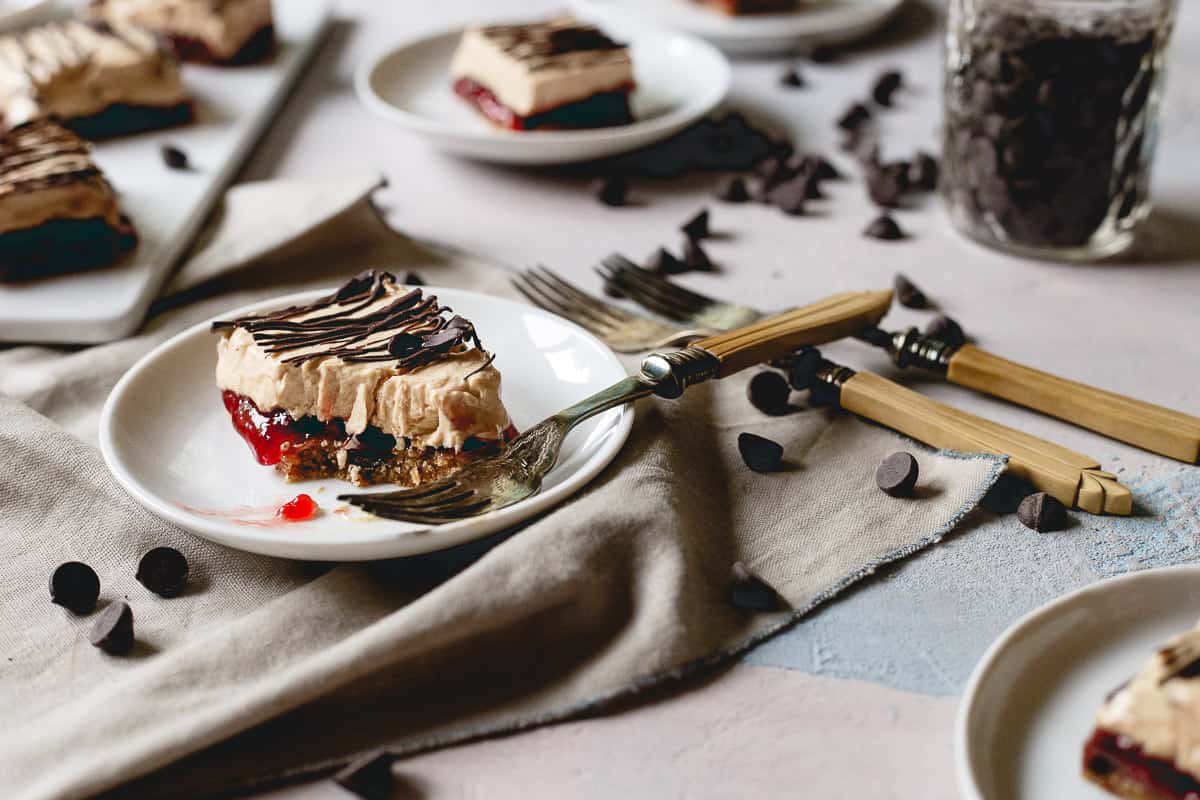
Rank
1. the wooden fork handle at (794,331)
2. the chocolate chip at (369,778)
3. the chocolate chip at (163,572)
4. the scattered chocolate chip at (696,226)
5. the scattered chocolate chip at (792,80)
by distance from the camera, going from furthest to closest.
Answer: the scattered chocolate chip at (792,80) → the scattered chocolate chip at (696,226) → the wooden fork handle at (794,331) → the chocolate chip at (163,572) → the chocolate chip at (369,778)

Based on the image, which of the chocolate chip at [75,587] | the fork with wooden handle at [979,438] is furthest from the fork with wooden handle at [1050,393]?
the chocolate chip at [75,587]

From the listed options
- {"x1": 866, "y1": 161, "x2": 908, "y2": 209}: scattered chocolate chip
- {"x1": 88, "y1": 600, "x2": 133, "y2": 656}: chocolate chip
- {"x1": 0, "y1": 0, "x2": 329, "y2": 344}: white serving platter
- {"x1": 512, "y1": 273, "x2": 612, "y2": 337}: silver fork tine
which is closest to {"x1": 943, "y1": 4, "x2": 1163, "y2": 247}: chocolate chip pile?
{"x1": 866, "y1": 161, "x2": 908, "y2": 209}: scattered chocolate chip

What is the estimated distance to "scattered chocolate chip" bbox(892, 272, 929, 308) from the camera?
2334 millimetres

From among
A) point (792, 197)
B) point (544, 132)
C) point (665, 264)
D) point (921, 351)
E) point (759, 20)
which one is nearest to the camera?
point (921, 351)

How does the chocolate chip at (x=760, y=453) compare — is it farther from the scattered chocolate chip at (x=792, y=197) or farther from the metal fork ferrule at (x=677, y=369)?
the scattered chocolate chip at (x=792, y=197)

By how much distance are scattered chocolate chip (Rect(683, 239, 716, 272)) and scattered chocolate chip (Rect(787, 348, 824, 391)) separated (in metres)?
0.54

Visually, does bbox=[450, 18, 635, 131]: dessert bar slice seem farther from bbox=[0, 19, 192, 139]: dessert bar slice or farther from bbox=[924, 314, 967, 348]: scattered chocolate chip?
bbox=[924, 314, 967, 348]: scattered chocolate chip

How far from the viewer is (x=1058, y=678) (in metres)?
1.35

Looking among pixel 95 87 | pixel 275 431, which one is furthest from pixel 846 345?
pixel 95 87

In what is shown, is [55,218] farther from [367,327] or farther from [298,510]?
[298,510]

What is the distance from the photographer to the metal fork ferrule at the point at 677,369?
70.8 inches

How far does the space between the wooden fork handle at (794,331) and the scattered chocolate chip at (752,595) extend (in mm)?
406

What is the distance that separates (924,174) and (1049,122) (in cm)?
57

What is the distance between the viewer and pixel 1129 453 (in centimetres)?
187
